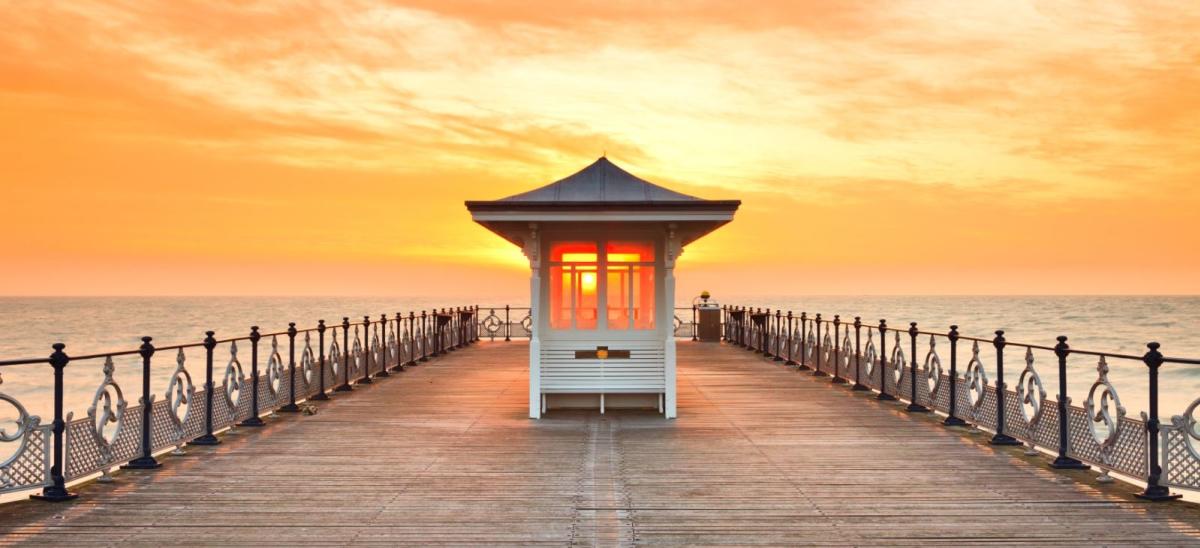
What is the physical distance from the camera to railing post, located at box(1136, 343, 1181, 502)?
7.47 metres

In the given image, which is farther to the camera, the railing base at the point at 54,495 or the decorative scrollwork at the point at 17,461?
the railing base at the point at 54,495

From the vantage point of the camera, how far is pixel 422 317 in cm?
2314

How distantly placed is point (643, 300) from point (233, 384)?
5.88 meters

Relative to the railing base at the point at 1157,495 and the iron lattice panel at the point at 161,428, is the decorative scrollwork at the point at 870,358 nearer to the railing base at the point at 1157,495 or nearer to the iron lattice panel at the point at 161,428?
the railing base at the point at 1157,495

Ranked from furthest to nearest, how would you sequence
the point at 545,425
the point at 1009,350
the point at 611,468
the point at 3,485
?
the point at 1009,350 < the point at 545,425 < the point at 611,468 < the point at 3,485

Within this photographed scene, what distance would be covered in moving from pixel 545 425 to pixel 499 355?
42.9 feet

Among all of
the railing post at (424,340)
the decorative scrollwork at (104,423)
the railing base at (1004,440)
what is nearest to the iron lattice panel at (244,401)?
the decorative scrollwork at (104,423)

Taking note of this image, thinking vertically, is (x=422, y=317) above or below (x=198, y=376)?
above

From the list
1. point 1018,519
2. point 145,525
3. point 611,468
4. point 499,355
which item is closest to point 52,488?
point 145,525

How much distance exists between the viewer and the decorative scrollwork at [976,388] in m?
11.3

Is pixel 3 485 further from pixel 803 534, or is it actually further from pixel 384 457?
pixel 803 534

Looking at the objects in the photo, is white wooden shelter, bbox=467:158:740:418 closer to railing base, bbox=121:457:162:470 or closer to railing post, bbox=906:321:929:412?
railing post, bbox=906:321:929:412

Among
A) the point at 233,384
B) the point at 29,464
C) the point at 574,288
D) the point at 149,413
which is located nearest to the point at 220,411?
the point at 233,384

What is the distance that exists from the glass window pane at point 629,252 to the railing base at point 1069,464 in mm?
6370
